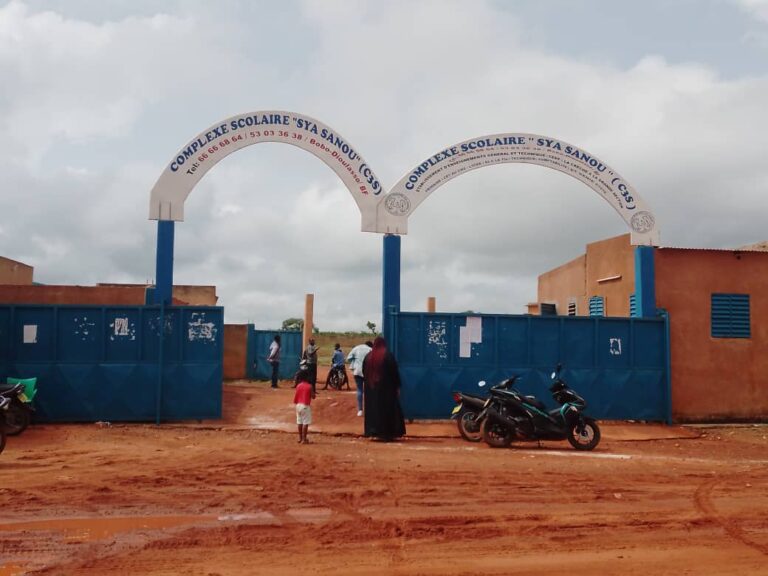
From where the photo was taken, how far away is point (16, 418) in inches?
480

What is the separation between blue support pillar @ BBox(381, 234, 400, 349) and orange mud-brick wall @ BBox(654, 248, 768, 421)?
5.79m

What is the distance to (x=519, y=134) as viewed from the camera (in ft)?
51.3

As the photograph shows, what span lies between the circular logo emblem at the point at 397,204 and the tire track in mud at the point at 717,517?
27.1ft

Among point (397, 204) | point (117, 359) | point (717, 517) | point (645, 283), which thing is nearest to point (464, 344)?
point (397, 204)

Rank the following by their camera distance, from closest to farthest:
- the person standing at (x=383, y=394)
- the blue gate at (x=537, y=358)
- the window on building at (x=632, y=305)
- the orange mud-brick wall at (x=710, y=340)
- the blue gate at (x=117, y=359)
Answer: the person standing at (x=383, y=394) < the blue gate at (x=117, y=359) < the blue gate at (x=537, y=358) < the orange mud-brick wall at (x=710, y=340) < the window on building at (x=632, y=305)

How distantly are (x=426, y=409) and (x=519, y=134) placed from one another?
6.29 meters

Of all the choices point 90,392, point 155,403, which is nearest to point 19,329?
point 90,392

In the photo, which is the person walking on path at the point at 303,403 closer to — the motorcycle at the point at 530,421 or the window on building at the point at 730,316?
the motorcycle at the point at 530,421

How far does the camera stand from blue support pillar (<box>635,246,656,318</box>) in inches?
605

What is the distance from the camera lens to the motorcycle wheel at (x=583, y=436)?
38.7 ft

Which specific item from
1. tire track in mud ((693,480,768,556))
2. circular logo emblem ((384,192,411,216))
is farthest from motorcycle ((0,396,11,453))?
tire track in mud ((693,480,768,556))

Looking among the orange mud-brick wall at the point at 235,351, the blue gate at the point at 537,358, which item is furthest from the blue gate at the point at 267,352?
the blue gate at the point at 537,358

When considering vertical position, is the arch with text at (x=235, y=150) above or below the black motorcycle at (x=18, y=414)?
above

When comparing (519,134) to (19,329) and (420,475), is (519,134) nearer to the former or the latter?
(420,475)
